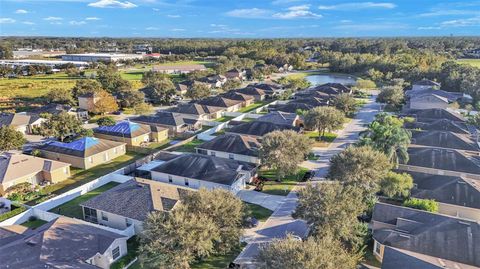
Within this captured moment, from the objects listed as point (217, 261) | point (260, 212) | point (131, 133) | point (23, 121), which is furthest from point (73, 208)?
point (23, 121)

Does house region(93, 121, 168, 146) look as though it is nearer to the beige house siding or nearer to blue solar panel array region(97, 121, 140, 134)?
blue solar panel array region(97, 121, 140, 134)

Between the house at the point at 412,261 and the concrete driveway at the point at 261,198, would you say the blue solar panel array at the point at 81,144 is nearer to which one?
the concrete driveway at the point at 261,198

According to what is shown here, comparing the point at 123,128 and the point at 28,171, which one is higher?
the point at 123,128

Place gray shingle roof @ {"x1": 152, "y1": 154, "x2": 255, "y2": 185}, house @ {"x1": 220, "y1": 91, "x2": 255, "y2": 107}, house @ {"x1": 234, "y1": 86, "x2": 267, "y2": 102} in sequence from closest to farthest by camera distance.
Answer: gray shingle roof @ {"x1": 152, "y1": 154, "x2": 255, "y2": 185} → house @ {"x1": 220, "y1": 91, "x2": 255, "y2": 107} → house @ {"x1": 234, "y1": 86, "x2": 267, "y2": 102}

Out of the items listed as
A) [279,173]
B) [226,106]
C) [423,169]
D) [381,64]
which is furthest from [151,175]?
[381,64]

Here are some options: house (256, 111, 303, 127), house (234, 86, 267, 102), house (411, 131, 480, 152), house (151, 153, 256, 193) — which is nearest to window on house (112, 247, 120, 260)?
house (151, 153, 256, 193)

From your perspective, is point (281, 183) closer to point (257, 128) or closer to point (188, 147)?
point (257, 128)

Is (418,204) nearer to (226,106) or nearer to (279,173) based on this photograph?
(279,173)
